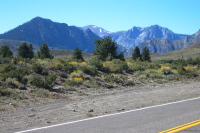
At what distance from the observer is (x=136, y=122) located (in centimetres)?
873

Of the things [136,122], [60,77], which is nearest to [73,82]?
[60,77]

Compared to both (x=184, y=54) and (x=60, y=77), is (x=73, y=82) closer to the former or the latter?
(x=60, y=77)

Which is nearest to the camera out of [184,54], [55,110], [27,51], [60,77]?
[55,110]

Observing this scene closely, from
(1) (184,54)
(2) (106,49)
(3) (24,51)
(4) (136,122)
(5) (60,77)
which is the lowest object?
(4) (136,122)

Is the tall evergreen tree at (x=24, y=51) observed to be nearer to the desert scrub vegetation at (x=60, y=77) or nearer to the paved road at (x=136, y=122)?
the desert scrub vegetation at (x=60, y=77)

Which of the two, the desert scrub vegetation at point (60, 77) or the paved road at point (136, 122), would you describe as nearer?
the paved road at point (136, 122)

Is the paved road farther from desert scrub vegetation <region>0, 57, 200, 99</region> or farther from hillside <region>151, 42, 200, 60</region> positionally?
hillside <region>151, 42, 200, 60</region>

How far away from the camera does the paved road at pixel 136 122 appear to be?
25.6 feet

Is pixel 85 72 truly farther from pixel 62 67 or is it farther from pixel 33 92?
pixel 33 92

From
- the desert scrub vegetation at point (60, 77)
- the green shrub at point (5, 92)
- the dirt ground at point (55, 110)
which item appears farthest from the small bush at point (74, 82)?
the green shrub at point (5, 92)

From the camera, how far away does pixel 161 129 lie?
775 centimetres

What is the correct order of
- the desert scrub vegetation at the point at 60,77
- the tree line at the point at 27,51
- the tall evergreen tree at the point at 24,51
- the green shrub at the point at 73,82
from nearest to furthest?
the desert scrub vegetation at the point at 60,77, the green shrub at the point at 73,82, the tree line at the point at 27,51, the tall evergreen tree at the point at 24,51

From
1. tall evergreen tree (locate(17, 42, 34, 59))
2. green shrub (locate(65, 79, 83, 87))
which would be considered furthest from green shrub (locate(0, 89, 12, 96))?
tall evergreen tree (locate(17, 42, 34, 59))

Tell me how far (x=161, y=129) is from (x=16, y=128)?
183 inches
